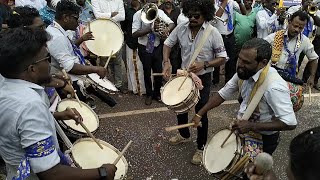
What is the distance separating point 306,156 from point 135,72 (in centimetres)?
543

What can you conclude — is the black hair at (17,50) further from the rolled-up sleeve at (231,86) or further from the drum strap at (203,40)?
the drum strap at (203,40)

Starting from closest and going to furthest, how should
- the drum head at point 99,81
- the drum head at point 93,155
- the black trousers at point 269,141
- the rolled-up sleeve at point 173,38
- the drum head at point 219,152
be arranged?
the drum head at point 93,155 → the drum head at point 219,152 → the black trousers at point 269,141 → the drum head at point 99,81 → the rolled-up sleeve at point 173,38

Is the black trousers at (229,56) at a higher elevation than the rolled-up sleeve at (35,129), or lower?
lower

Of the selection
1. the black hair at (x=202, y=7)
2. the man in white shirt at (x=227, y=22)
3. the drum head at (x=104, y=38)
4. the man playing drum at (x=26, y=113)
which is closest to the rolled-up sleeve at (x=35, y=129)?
the man playing drum at (x=26, y=113)

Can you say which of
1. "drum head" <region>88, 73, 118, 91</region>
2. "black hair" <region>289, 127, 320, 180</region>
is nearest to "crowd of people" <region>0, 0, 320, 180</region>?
"black hair" <region>289, 127, 320, 180</region>

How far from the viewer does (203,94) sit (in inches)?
174

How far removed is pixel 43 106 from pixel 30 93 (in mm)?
106

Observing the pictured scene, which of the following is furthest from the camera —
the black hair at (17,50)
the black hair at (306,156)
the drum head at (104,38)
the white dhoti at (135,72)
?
→ the white dhoti at (135,72)


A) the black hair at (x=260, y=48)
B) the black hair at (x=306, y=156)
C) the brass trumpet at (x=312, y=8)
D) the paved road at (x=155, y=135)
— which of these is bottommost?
the paved road at (x=155, y=135)

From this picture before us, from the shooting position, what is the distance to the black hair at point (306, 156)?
3.84ft

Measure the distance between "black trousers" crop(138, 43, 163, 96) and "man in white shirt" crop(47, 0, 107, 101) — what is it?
1874 millimetres

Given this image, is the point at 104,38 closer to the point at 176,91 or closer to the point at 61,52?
the point at 61,52

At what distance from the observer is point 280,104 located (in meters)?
2.94

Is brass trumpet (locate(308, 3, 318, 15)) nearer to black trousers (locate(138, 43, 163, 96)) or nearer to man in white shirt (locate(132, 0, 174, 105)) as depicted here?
man in white shirt (locate(132, 0, 174, 105))
